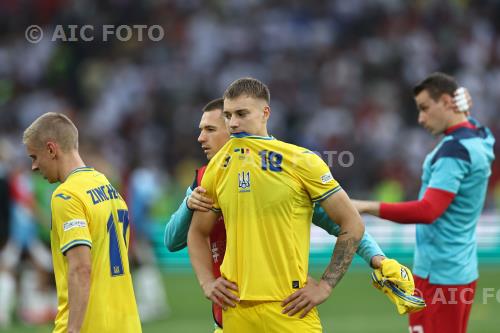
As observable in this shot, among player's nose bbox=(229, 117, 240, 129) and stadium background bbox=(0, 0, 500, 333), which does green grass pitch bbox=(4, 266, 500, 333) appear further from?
player's nose bbox=(229, 117, 240, 129)

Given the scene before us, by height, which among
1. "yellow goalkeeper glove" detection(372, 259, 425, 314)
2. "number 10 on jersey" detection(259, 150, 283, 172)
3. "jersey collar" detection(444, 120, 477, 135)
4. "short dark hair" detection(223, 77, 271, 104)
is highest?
"short dark hair" detection(223, 77, 271, 104)

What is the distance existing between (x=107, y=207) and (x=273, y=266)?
4.10 ft

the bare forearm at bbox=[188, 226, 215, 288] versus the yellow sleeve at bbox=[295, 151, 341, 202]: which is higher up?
the yellow sleeve at bbox=[295, 151, 341, 202]

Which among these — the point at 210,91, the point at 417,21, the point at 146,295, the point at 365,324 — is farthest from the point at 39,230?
the point at 417,21

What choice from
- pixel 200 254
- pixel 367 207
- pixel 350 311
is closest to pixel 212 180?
pixel 200 254

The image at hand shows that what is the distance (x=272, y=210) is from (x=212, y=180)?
1.50 ft

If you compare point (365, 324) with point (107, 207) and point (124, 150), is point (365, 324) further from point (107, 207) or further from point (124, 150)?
point (124, 150)

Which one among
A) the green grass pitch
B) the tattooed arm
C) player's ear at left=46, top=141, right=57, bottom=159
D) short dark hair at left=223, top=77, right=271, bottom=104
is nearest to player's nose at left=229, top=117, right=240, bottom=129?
short dark hair at left=223, top=77, right=271, bottom=104

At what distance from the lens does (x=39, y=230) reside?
13164 mm

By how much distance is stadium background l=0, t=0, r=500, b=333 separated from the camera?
2083 cm

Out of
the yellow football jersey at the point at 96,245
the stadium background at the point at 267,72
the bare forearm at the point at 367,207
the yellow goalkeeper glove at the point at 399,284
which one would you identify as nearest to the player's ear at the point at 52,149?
the yellow football jersey at the point at 96,245

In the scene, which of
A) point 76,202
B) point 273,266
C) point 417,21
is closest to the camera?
point 273,266

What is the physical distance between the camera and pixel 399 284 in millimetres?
5809

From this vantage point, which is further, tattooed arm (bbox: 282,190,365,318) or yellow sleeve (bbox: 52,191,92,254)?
yellow sleeve (bbox: 52,191,92,254)
